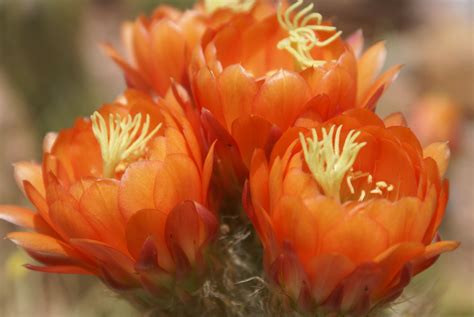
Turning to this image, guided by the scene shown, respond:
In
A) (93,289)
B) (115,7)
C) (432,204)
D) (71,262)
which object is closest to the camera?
(432,204)

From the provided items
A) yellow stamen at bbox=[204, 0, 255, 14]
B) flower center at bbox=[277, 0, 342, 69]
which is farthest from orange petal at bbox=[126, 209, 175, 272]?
yellow stamen at bbox=[204, 0, 255, 14]

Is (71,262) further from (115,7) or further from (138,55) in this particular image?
(115,7)

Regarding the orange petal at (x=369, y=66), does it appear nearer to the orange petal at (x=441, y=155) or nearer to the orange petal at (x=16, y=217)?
the orange petal at (x=441, y=155)

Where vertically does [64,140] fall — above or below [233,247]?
above

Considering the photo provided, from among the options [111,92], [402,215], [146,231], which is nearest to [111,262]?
[146,231]

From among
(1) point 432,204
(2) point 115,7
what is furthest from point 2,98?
(2) point 115,7

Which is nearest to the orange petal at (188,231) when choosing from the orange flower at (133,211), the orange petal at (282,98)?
the orange flower at (133,211)

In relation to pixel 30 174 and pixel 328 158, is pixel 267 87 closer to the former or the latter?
pixel 328 158
